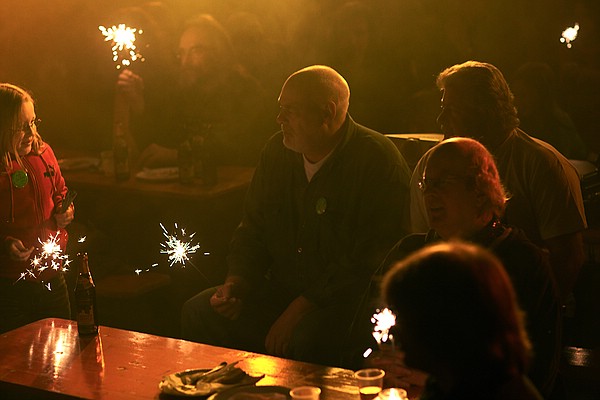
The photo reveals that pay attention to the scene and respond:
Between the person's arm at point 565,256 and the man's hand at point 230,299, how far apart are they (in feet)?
5.01

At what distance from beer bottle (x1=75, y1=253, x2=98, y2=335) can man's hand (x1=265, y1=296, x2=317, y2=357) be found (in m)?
0.83

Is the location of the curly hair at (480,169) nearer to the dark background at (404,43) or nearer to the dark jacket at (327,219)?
the dark jacket at (327,219)

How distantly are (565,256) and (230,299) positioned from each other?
161cm

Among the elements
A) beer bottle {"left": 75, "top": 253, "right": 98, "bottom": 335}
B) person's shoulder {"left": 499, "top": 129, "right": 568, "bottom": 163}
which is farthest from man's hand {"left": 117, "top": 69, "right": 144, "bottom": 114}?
person's shoulder {"left": 499, "top": 129, "right": 568, "bottom": 163}

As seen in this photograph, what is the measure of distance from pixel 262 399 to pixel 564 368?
1.93 m

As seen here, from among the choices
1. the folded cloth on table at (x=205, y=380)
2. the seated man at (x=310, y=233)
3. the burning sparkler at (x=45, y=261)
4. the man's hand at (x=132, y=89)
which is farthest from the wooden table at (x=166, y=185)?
the folded cloth on table at (x=205, y=380)

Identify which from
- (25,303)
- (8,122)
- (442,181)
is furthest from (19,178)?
(442,181)

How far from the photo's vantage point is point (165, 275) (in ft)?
17.9

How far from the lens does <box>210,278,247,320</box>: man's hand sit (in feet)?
13.6

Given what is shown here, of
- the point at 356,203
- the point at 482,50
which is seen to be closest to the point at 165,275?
the point at 356,203

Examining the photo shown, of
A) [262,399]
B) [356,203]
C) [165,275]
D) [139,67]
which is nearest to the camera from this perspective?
[262,399]

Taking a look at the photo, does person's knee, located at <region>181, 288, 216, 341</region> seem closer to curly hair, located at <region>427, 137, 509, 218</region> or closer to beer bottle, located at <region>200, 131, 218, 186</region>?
beer bottle, located at <region>200, 131, 218, 186</region>

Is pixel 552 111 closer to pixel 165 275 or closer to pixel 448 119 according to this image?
pixel 448 119

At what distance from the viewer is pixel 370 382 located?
2.82 meters
